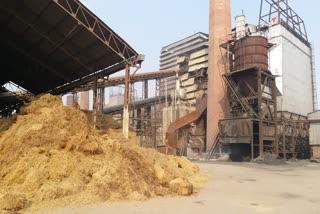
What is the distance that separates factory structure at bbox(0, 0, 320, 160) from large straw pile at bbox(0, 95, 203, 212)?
6221mm

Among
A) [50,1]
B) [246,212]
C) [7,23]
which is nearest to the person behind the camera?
[246,212]

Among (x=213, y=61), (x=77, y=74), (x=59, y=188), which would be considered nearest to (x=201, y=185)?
(x=59, y=188)

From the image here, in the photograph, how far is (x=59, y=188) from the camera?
311 inches

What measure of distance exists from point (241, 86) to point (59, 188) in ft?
78.3

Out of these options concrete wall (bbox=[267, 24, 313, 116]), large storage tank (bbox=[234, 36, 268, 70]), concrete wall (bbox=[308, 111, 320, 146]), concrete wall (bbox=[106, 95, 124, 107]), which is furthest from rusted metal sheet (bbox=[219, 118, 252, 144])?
concrete wall (bbox=[106, 95, 124, 107])

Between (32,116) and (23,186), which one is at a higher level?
(32,116)

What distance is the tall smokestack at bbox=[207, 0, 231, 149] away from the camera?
32.3m

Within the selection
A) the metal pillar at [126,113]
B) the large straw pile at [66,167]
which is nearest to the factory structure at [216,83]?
the metal pillar at [126,113]

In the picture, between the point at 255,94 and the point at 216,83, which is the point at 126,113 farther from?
the point at 216,83

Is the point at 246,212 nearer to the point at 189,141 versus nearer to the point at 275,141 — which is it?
the point at 275,141

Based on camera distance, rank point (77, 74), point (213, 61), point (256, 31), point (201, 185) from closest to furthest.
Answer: point (201, 185) → point (77, 74) → point (213, 61) → point (256, 31)

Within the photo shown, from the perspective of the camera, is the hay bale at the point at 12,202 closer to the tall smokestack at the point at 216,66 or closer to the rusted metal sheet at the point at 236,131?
the rusted metal sheet at the point at 236,131

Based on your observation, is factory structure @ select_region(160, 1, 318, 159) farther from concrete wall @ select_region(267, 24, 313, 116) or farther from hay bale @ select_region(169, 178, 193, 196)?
hay bale @ select_region(169, 178, 193, 196)

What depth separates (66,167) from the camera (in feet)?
29.0
